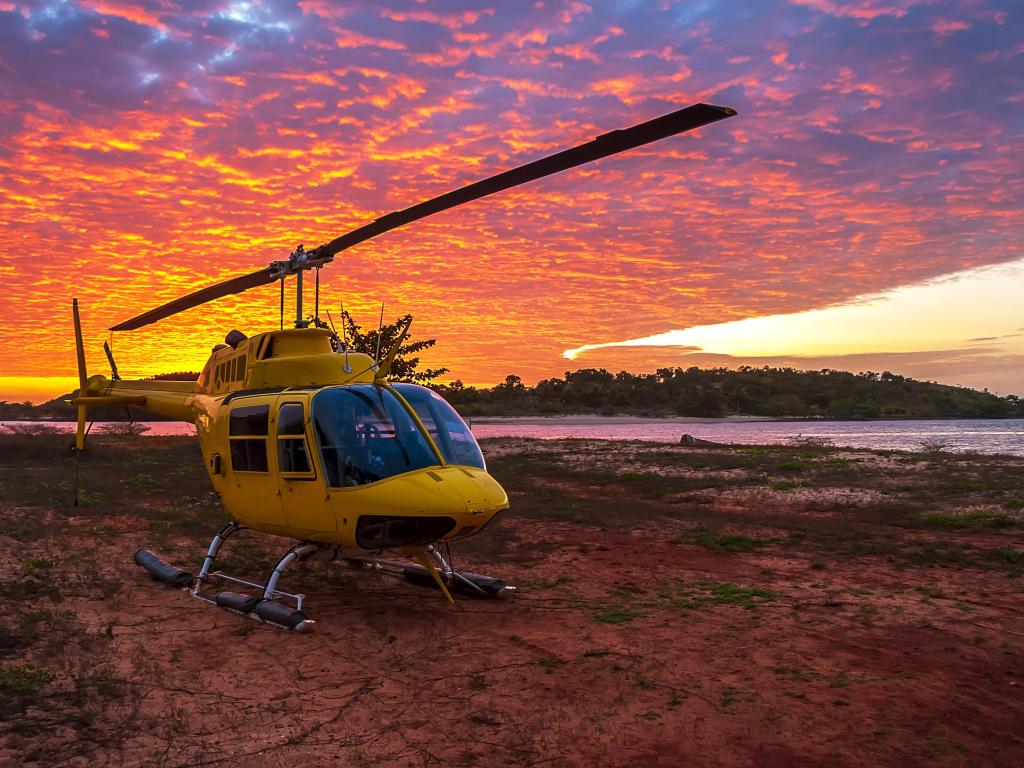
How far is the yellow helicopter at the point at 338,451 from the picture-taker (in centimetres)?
740

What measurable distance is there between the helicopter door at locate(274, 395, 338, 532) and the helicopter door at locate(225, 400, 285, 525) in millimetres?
237

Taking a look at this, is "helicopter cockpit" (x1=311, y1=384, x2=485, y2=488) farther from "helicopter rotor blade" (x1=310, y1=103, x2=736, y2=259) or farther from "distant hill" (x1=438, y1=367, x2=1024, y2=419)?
"distant hill" (x1=438, y1=367, x2=1024, y2=419)

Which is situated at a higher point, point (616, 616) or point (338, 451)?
point (338, 451)

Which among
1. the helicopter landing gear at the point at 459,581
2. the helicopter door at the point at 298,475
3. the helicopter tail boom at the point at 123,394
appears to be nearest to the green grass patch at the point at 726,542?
the helicopter landing gear at the point at 459,581

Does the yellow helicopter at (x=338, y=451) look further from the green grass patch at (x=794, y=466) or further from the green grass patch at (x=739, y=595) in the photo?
the green grass patch at (x=794, y=466)

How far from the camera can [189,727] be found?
5.40 m

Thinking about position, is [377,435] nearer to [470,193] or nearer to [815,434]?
[470,193]

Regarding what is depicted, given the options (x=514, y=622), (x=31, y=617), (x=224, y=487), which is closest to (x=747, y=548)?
(x=514, y=622)

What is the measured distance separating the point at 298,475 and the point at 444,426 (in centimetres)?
177

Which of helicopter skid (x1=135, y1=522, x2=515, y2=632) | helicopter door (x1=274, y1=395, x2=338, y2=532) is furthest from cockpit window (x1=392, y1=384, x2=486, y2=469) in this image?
helicopter skid (x1=135, y1=522, x2=515, y2=632)

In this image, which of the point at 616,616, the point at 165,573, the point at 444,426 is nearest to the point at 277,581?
the point at 165,573

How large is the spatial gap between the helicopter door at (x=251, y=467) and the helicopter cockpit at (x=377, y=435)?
1.09 m

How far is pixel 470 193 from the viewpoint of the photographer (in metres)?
7.07

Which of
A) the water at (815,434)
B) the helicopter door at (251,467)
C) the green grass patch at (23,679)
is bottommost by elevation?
the water at (815,434)
